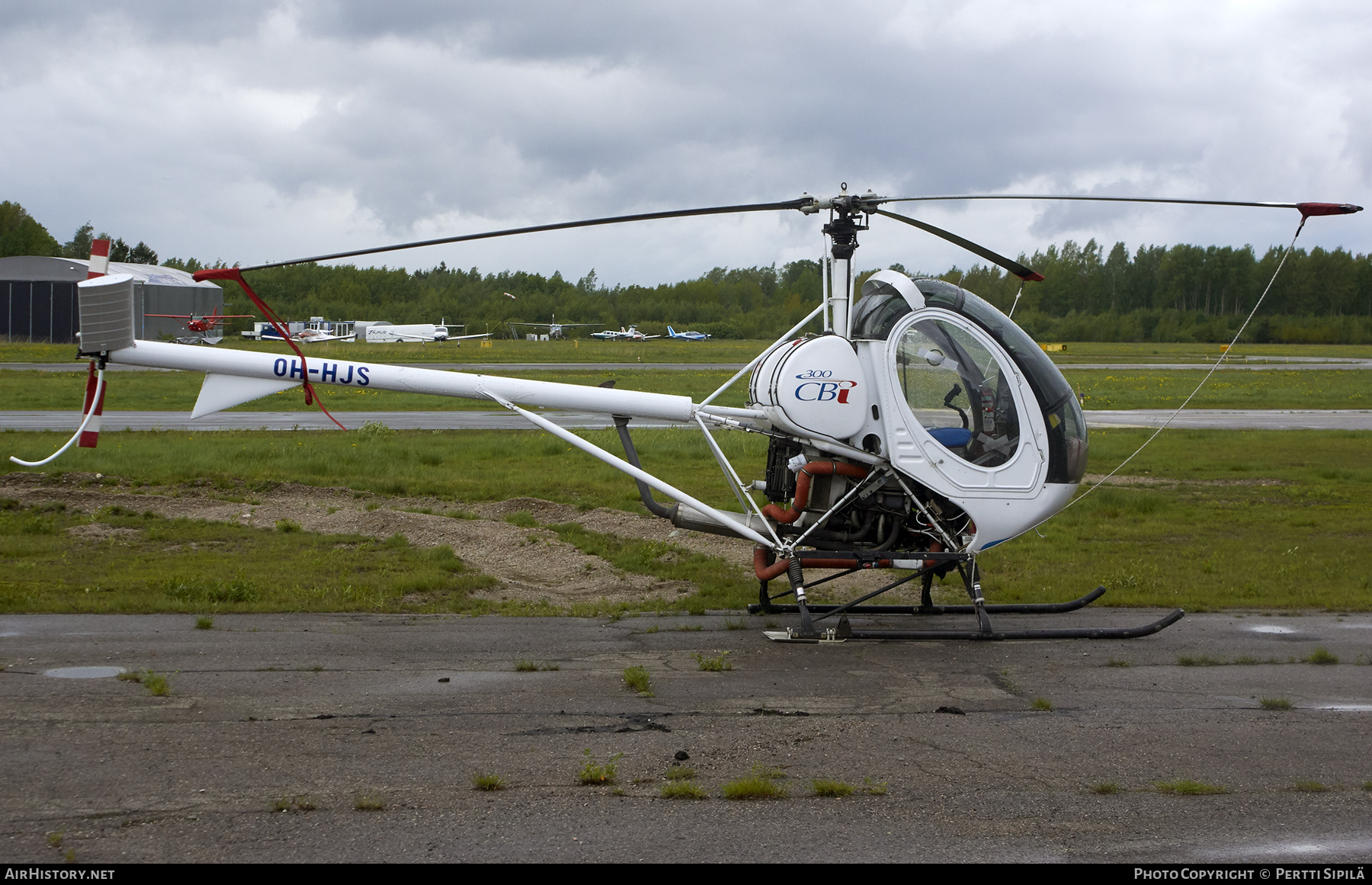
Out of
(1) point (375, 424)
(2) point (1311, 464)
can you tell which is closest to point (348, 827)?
(1) point (375, 424)

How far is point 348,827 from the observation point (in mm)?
4629

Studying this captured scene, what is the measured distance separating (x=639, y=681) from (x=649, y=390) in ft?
83.2

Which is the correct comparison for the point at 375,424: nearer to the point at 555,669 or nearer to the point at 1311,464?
the point at 555,669

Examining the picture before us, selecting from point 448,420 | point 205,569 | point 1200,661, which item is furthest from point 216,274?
point 448,420

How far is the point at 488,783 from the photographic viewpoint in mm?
5148

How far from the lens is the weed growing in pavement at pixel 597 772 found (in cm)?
524

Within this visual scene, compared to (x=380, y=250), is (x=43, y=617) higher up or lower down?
lower down

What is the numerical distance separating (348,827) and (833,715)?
122 inches

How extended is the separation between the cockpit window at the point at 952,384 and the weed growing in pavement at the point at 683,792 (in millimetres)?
4325

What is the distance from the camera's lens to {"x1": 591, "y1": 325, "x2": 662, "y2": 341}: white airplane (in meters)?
89.9

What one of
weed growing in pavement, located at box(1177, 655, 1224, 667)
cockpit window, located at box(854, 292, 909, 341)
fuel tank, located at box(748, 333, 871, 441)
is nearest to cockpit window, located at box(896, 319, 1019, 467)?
cockpit window, located at box(854, 292, 909, 341)

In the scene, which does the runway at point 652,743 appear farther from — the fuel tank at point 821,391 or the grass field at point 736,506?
the fuel tank at point 821,391

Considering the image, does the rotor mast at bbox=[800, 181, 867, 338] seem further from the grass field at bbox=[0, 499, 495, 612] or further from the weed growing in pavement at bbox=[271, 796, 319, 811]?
the weed growing in pavement at bbox=[271, 796, 319, 811]

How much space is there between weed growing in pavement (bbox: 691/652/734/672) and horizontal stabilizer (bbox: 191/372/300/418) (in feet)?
14.2
